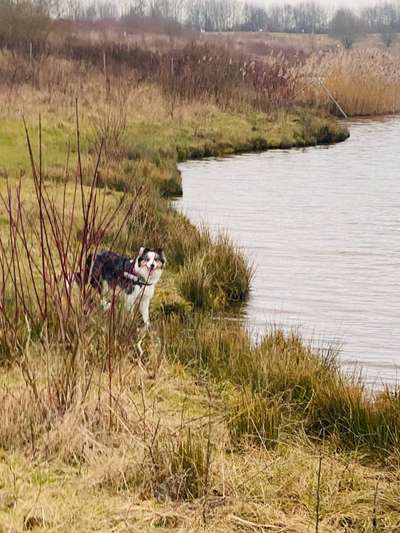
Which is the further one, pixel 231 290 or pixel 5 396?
pixel 231 290

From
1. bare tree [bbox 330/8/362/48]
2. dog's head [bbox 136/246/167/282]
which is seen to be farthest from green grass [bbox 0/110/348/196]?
bare tree [bbox 330/8/362/48]

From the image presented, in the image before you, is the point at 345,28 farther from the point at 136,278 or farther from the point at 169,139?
the point at 136,278

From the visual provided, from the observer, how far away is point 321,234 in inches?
504

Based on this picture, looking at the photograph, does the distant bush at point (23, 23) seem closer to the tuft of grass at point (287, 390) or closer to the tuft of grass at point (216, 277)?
the tuft of grass at point (216, 277)

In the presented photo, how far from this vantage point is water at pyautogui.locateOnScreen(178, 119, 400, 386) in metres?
8.25

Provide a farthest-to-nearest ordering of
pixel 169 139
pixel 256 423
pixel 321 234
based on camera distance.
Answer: pixel 169 139 < pixel 321 234 < pixel 256 423

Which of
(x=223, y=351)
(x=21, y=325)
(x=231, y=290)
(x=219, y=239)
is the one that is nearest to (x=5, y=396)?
(x=21, y=325)

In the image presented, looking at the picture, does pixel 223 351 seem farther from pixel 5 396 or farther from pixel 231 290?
pixel 231 290

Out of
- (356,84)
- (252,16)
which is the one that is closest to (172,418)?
→ (356,84)

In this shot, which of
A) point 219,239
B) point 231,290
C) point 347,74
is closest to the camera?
point 231,290

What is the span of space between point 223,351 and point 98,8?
115 m

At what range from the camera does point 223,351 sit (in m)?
6.32

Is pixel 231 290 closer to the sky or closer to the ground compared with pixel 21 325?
closer to the ground

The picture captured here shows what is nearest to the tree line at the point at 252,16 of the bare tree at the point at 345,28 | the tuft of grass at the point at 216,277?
the bare tree at the point at 345,28
